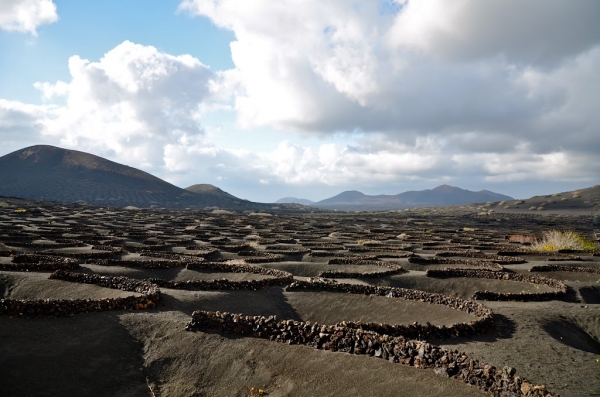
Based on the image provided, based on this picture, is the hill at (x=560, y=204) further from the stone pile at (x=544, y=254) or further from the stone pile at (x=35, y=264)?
the stone pile at (x=35, y=264)

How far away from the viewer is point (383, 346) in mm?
11648

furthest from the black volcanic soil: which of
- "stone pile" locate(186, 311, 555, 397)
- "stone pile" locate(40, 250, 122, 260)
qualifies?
"stone pile" locate(40, 250, 122, 260)

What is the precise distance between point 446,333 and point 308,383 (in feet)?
19.2

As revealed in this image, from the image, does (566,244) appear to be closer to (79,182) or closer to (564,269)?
(564,269)

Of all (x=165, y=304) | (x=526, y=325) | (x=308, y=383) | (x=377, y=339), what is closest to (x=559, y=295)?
(x=526, y=325)

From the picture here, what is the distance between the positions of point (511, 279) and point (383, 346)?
1709 centimetres

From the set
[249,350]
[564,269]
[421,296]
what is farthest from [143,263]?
[564,269]

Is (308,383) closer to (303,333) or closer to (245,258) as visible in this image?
(303,333)

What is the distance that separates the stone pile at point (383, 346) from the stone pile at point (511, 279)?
35.6ft

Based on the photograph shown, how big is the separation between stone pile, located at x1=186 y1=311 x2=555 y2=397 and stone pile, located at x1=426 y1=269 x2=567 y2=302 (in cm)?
1086

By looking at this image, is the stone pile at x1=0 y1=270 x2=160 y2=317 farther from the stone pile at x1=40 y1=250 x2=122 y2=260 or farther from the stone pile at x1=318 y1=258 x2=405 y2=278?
the stone pile at x1=318 y1=258 x2=405 y2=278

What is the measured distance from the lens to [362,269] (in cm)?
2991

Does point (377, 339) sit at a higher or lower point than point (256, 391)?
higher

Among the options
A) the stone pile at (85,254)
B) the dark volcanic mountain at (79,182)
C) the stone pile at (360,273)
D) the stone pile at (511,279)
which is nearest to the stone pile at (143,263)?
the stone pile at (85,254)
